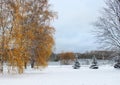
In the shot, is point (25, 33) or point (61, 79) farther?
point (25, 33)

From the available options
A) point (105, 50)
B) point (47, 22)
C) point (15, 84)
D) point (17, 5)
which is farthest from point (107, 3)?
point (15, 84)

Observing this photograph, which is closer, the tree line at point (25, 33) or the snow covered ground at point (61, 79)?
the snow covered ground at point (61, 79)

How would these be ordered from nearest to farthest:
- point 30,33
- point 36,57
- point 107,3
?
point 30,33, point 36,57, point 107,3

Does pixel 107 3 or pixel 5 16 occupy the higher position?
pixel 107 3

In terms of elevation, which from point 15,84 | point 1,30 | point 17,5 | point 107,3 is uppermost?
point 107,3

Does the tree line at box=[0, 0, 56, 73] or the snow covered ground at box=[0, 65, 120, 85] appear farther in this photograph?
the tree line at box=[0, 0, 56, 73]

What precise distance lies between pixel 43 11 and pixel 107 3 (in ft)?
35.7

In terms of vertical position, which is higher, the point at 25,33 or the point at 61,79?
the point at 25,33

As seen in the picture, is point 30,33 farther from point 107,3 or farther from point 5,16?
point 107,3

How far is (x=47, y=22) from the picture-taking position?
38625mm

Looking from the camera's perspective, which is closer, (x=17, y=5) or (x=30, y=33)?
(x=17, y=5)

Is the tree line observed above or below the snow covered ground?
above

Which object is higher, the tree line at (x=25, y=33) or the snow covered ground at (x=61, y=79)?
the tree line at (x=25, y=33)

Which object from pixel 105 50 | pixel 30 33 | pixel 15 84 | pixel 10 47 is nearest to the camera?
pixel 15 84
